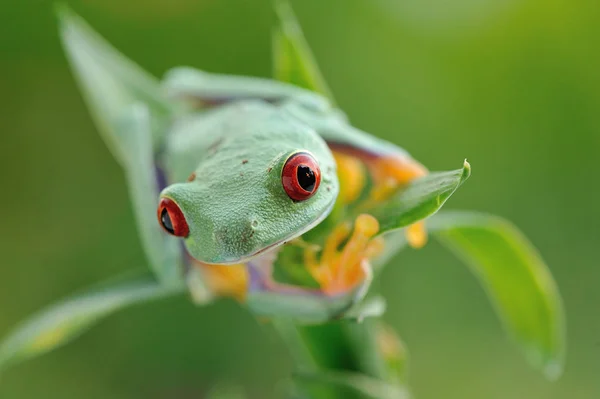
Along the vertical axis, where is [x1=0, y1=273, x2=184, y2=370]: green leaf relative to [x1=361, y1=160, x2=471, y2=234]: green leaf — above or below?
above

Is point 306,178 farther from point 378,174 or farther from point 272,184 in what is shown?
point 378,174

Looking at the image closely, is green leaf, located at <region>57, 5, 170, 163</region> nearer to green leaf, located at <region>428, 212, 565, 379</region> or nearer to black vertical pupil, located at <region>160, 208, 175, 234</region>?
black vertical pupil, located at <region>160, 208, 175, 234</region>

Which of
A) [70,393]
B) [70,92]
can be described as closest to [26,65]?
[70,92]

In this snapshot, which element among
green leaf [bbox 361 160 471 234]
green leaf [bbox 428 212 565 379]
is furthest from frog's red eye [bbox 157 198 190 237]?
green leaf [bbox 428 212 565 379]

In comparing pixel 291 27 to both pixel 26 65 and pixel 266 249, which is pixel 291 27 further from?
pixel 26 65

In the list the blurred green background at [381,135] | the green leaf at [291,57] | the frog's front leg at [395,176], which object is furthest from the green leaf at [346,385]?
the blurred green background at [381,135]

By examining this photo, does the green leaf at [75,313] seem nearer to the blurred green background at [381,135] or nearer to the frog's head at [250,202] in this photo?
the frog's head at [250,202]
